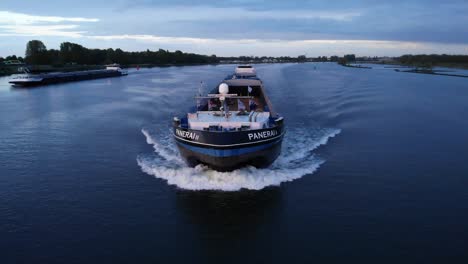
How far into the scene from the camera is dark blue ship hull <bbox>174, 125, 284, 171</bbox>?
17.4 m

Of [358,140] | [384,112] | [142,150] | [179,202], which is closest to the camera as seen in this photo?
[179,202]

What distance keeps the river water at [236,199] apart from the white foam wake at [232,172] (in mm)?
69

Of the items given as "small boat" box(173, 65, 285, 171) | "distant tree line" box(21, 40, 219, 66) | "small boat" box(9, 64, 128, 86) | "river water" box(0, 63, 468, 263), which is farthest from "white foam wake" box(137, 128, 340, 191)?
"distant tree line" box(21, 40, 219, 66)

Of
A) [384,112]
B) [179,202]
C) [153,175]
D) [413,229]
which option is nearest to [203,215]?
[179,202]

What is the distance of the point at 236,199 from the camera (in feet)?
54.1

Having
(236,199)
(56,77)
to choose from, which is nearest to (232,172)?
(236,199)

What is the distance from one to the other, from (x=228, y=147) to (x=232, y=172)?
1604mm

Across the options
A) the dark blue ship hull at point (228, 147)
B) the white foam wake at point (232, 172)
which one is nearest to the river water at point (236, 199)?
the white foam wake at point (232, 172)

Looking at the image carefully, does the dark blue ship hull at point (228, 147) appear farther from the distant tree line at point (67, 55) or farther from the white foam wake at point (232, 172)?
the distant tree line at point (67, 55)

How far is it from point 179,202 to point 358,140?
1581 centimetres

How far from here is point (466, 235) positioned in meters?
13.6

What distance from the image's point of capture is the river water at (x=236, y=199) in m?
12.9

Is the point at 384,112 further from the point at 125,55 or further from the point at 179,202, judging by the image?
the point at 125,55

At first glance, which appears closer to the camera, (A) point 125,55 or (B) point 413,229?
(B) point 413,229
